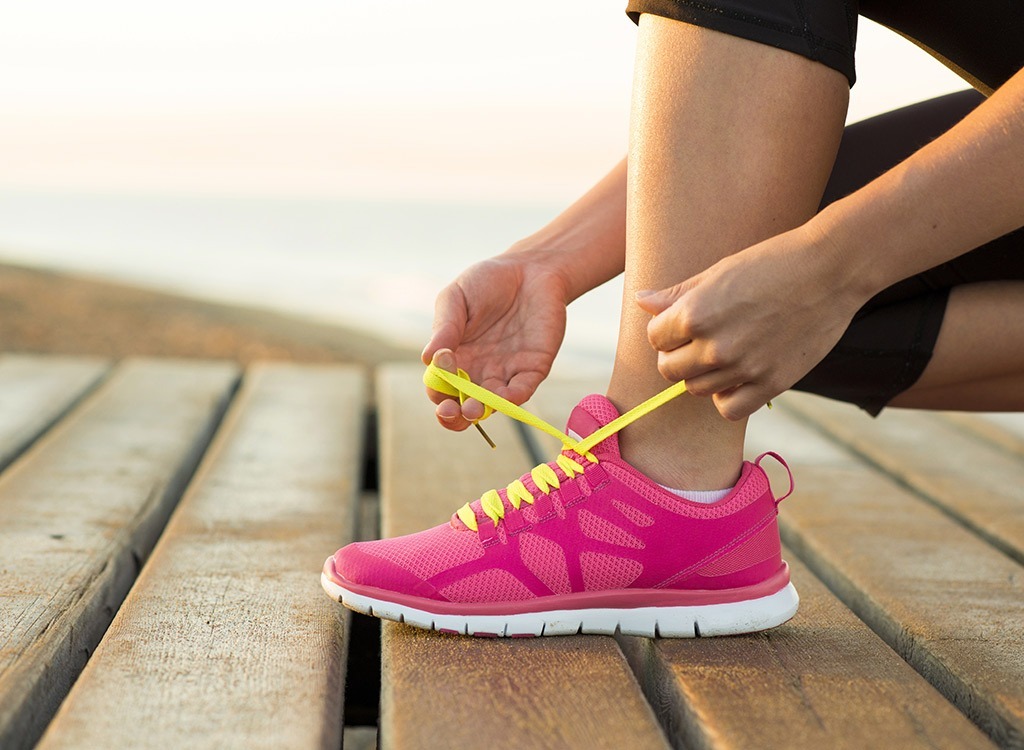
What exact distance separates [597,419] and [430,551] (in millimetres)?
218

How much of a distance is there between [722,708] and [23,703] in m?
0.56

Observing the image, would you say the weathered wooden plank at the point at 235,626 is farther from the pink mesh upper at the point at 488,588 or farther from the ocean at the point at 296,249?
the ocean at the point at 296,249

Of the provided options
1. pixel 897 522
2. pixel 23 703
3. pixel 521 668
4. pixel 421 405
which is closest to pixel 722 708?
pixel 521 668

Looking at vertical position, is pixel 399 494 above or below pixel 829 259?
below

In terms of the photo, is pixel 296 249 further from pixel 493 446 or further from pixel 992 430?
pixel 493 446

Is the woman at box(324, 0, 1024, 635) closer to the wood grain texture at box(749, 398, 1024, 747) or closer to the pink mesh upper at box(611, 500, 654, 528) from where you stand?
the pink mesh upper at box(611, 500, 654, 528)

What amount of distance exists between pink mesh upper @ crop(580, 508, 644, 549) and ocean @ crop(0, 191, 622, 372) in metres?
3.22

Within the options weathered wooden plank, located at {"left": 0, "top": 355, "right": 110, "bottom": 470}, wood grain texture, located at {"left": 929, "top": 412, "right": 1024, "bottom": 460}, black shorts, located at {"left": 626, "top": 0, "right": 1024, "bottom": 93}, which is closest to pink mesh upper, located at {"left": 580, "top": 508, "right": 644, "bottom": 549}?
black shorts, located at {"left": 626, "top": 0, "right": 1024, "bottom": 93}

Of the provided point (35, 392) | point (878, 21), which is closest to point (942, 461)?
point (878, 21)

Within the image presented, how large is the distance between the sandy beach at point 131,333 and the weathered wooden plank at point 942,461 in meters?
2.85

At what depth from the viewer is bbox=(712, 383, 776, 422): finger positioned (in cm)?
95

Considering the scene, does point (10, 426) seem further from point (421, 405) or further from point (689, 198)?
point (689, 198)

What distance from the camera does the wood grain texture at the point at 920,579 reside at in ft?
3.26

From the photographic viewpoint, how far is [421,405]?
7.21 ft
